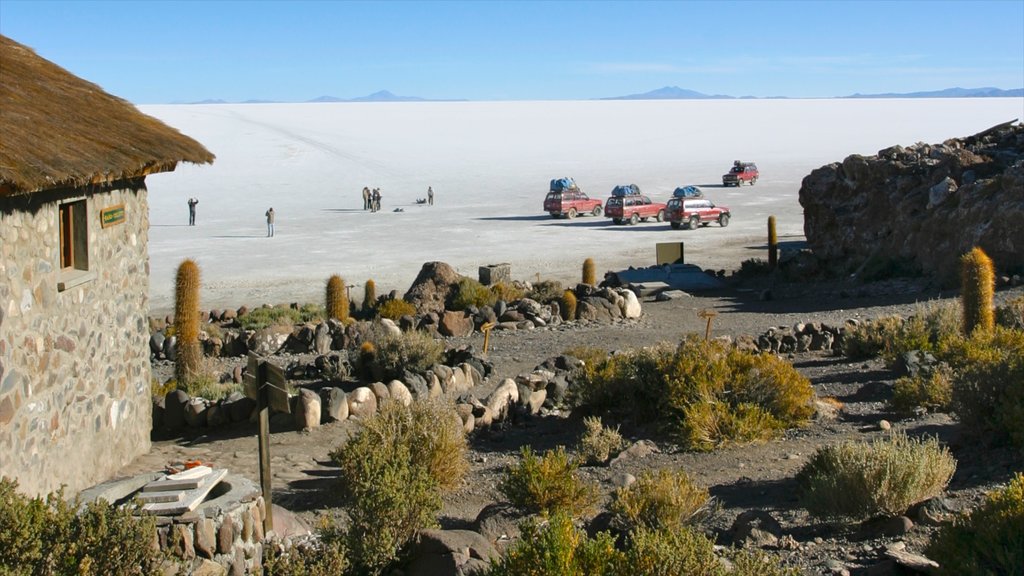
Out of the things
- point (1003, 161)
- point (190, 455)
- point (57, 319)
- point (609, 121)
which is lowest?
point (190, 455)

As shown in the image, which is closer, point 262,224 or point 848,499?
point 848,499

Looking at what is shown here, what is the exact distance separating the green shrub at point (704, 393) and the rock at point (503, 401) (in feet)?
2.88

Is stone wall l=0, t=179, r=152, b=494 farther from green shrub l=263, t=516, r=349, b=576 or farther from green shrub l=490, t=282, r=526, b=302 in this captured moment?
green shrub l=490, t=282, r=526, b=302

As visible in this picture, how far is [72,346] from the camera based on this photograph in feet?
30.0

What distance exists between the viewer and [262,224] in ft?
166

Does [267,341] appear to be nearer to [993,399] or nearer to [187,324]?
[187,324]

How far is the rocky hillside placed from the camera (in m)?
22.5

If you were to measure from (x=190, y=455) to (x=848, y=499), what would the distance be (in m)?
6.53

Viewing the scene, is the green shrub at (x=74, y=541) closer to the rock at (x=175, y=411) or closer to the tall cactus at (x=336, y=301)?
the rock at (x=175, y=411)

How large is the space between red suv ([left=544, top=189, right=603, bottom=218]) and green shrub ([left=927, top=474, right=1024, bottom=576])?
45.6 metres

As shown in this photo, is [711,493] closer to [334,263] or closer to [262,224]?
[334,263]

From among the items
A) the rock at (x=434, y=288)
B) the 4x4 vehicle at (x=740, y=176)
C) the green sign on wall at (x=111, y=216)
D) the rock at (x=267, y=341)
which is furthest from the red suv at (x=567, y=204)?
the green sign on wall at (x=111, y=216)

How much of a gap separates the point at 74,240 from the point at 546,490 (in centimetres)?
460

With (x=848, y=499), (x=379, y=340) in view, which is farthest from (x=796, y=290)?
(x=848, y=499)
